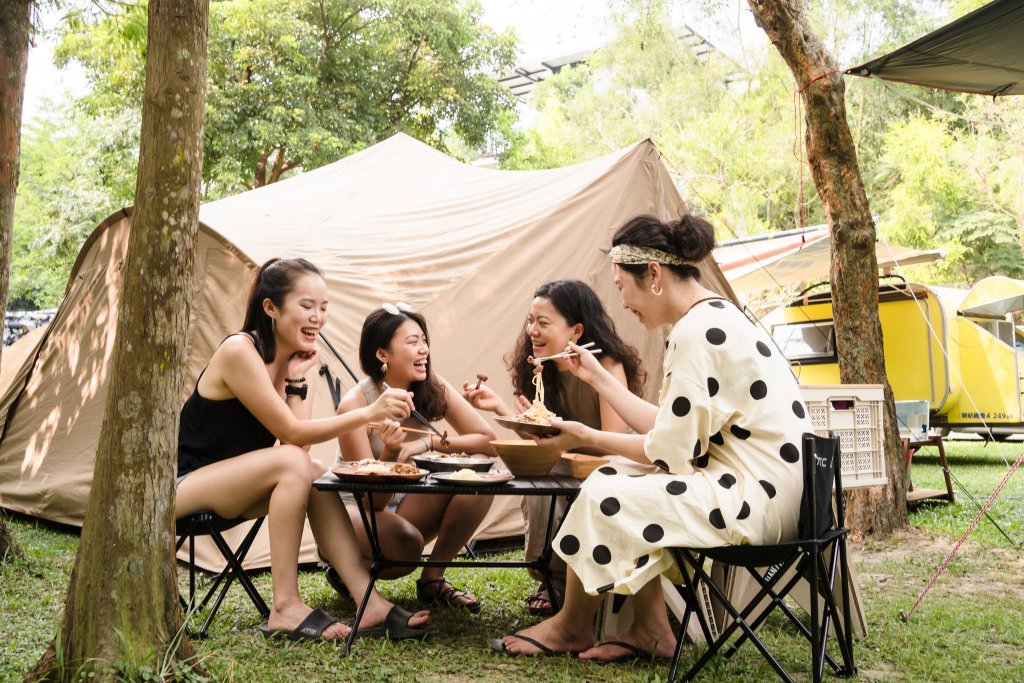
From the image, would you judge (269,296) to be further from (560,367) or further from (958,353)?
(958,353)

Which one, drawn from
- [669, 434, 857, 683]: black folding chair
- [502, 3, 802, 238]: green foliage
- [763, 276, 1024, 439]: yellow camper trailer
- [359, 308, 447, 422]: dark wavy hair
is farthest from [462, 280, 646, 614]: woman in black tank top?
[502, 3, 802, 238]: green foliage

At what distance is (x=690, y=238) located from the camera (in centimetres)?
251

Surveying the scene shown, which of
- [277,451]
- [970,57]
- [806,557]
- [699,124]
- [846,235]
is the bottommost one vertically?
[806,557]

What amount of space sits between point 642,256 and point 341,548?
1.32 m

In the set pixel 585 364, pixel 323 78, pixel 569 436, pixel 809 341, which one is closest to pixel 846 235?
pixel 585 364

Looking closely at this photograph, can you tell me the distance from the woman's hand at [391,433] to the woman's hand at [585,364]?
59 centimetres

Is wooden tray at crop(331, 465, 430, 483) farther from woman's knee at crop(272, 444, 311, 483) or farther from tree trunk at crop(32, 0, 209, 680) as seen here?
tree trunk at crop(32, 0, 209, 680)

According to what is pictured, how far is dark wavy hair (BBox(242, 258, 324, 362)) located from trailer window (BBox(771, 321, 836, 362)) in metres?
7.57

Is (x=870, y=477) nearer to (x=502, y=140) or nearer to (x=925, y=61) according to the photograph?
(x=925, y=61)

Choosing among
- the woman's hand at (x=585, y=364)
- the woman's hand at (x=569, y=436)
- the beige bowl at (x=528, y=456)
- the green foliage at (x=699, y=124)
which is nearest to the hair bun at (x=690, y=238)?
the woman's hand at (x=585, y=364)

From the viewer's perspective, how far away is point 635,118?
65.5ft

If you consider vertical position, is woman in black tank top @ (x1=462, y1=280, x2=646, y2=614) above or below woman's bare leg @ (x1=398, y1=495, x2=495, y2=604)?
above

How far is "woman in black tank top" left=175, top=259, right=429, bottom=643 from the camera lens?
2.73m

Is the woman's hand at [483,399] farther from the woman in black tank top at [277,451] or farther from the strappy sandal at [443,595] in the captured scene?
the strappy sandal at [443,595]
